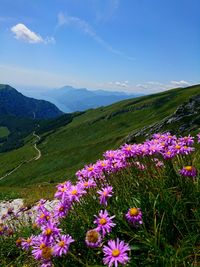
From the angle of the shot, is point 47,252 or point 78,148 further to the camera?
point 78,148

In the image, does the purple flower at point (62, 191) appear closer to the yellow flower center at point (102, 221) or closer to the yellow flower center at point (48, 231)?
the yellow flower center at point (48, 231)

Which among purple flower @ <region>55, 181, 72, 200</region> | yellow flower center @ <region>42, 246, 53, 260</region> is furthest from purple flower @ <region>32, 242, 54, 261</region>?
purple flower @ <region>55, 181, 72, 200</region>

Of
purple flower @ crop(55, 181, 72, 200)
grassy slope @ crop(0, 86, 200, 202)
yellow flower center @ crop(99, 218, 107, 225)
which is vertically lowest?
grassy slope @ crop(0, 86, 200, 202)

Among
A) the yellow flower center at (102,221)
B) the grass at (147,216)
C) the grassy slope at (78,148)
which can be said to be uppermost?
the yellow flower center at (102,221)

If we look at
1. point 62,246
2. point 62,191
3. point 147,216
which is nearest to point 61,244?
point 62,246

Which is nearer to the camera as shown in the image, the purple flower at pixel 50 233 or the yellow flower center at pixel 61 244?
the yellow flower center at pixel 61 244

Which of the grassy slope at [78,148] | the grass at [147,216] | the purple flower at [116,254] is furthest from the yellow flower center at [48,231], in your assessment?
the grassy slope at [78,148]

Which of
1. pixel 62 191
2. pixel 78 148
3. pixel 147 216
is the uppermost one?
pixel 62 191

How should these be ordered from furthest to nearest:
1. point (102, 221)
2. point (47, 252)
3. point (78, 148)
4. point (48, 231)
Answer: point (78, 148) < point (48, 231) < point (102, 221) < point (47, 252)

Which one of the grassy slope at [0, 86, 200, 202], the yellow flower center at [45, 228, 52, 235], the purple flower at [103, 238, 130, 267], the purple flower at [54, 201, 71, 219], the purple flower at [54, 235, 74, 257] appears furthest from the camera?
the grassy slope at [0, 86, 200, 202]

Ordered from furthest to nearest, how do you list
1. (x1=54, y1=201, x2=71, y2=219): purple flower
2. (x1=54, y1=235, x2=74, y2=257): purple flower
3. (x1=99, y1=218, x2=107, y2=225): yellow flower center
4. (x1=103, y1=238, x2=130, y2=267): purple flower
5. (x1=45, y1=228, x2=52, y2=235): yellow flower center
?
(x1=54, y1=201, x2=71, y2=219): purple flower
(x1=45, y1=228, x2=52, y2=235): yellow flower center
(x1=99, y1=218, x2=107, y2=225): yellow flower center
(x1=54, y1=235, x2=74, y2=257): purple flower
(x1=103, y1=238, x2=130, y2=267): purple flower

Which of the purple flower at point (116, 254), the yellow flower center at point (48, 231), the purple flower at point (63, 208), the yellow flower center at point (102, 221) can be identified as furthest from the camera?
the purple flower at point (63, 208)

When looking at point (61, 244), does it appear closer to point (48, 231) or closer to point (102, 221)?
point (48, 231)

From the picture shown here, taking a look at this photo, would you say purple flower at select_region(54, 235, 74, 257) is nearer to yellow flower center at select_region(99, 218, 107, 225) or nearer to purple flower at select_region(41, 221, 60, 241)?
purple flower at select_region(41, 221, 60, 241)
